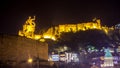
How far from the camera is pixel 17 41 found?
43844 mm

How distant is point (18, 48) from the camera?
44.1 meters

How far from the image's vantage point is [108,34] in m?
138

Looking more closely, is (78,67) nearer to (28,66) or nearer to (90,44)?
(28,66)

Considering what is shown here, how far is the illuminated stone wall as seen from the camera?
132ft

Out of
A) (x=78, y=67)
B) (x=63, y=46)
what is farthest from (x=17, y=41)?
(x=63, y=46)

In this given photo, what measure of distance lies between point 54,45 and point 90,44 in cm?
1826

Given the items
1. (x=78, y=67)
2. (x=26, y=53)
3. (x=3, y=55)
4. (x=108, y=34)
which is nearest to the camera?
(x=3, y=55)

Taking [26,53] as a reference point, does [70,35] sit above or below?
above

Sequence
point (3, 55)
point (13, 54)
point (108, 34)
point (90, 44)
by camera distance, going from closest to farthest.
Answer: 1. point (3, 55)
2. point (13, 54)
3. point (90, 44)
4. point (108, 34)

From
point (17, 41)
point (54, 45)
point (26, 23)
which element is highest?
point (26, 23)

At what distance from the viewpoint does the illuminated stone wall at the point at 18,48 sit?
132 feet

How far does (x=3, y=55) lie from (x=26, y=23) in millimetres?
55375

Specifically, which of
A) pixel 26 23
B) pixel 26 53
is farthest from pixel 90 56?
pixel 26 53

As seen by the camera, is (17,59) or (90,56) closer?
(17,59)
